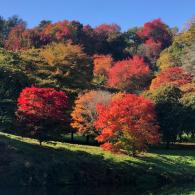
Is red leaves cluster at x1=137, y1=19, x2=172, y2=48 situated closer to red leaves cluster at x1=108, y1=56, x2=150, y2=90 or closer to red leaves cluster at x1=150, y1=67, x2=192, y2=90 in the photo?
red leaves cluster at x1=108, y1=56, x2=150, y2=90

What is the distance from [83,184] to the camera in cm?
4500

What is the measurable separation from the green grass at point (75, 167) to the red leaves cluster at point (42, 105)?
3.19 metres

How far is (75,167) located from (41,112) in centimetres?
775

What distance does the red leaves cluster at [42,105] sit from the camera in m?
49.9

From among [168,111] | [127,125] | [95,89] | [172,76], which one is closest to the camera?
[127,125]

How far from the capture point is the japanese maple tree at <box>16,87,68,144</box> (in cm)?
4991

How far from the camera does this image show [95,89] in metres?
77.4

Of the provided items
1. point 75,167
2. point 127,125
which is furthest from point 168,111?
point 75,167

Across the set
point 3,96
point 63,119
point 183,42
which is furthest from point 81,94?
point 183,42

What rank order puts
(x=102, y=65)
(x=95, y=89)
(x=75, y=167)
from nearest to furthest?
(x=75, y=167) → (x=95, y=89) → (x=102, y=65)

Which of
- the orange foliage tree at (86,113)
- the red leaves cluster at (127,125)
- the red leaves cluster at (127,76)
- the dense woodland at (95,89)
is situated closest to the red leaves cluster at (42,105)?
the dense woodland at (95,89)

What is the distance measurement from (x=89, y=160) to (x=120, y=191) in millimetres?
7697

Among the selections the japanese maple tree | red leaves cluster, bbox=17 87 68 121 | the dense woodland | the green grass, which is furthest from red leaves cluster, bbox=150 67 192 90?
the japanese maple tree

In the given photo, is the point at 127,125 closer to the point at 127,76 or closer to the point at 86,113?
Result: the point at 86,113
